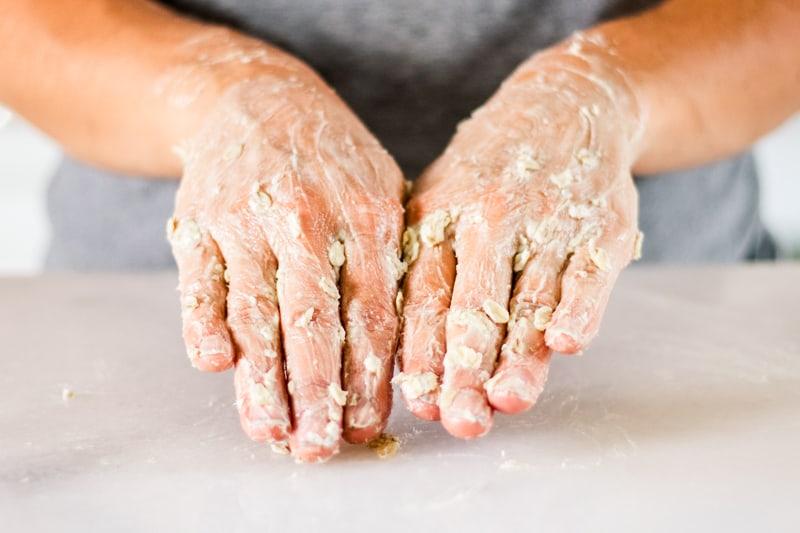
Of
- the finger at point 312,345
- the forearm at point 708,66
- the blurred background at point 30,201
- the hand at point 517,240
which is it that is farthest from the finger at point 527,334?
the blurred background at point 30,201

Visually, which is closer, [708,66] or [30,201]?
[708,66]

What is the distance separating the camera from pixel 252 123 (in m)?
0.68

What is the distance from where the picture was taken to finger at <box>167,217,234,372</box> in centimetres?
55

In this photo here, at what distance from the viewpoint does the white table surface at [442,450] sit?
1.61ft

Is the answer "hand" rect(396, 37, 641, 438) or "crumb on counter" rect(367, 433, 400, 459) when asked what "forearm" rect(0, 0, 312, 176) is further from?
"crumb on counter" rect(367, 433, 400, 459)

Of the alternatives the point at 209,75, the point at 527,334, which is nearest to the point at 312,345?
the point at 527,334

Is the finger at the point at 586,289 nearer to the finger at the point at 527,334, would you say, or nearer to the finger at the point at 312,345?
the finger at the point at 527,334

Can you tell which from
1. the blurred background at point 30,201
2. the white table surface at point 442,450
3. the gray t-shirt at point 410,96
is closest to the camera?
the white table surface at point 442,450

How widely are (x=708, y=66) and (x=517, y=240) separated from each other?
1.07 ft

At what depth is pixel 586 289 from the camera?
22.9 inches

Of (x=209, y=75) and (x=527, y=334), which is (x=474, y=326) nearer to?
(x=527, y=334)

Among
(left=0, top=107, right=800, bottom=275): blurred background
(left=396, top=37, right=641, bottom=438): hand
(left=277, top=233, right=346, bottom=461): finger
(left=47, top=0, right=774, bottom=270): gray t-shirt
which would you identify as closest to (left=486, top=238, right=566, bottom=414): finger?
(left=396, top=37, right=641, bottom=438): hand

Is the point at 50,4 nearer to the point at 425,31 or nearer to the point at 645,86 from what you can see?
the point at 425,31

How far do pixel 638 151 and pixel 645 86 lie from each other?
0.06 m
